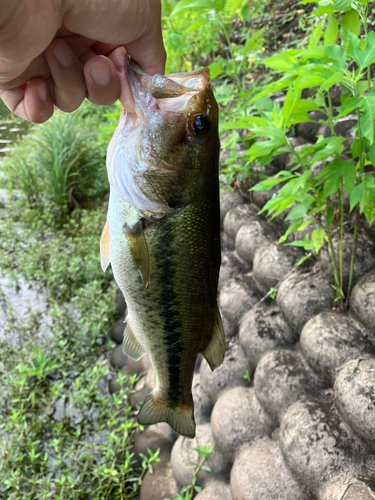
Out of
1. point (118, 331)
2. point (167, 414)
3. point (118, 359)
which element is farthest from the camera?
point (118, 331)

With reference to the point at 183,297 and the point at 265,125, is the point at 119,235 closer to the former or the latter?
the point at 183,297

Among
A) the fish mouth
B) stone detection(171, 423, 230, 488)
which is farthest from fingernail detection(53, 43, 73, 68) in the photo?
stone detection(171, 423, 230, 488)

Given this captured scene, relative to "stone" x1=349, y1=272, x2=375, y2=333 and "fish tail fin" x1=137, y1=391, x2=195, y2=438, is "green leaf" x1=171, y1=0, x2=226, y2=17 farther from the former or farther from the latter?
"fish tail fin" x1=137, y1=391, x2=195, y2=438

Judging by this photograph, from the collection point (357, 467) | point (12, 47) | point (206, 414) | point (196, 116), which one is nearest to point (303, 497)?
point (357, 467)

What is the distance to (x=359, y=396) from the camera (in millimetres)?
1837

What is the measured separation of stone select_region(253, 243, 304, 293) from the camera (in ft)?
9.15

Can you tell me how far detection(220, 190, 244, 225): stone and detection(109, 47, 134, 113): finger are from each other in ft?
7.43

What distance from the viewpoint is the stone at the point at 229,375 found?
2.72 meters

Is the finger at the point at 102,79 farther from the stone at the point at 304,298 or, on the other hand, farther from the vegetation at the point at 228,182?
the stone at the point at 304,298

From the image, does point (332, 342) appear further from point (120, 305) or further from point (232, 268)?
point (120, 305)

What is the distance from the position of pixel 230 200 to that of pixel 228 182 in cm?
19

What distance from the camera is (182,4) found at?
7.12 feet

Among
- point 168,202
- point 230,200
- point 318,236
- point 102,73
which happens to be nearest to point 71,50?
point 102,73

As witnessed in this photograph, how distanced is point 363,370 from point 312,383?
0.41m
